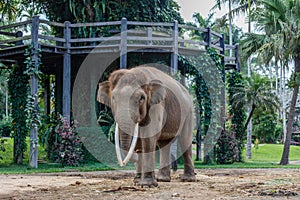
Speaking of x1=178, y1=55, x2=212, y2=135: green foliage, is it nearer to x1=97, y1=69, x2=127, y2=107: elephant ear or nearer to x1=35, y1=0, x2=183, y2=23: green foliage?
x1=35, y1=0, x2=183, y2=23: green foliage

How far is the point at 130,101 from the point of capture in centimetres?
798

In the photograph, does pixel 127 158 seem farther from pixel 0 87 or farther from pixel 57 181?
pixel 0 87

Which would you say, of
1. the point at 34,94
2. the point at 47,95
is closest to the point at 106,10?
the point at 47,95

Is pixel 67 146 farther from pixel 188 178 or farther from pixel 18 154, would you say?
Result: pixel 188 178

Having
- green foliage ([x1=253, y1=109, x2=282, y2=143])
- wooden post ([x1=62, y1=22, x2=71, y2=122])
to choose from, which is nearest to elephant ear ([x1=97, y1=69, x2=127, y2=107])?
wooden post ([x1=62, y1=22, x2=71, y2=122])

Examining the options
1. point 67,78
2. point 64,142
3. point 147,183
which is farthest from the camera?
point 67,78

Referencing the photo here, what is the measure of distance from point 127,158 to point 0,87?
4222cm

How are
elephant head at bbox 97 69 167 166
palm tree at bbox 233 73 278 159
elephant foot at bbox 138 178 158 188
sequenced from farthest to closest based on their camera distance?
palm tree at bbox 233 73 278 159 → elephant foot at bbox 138 178 158 188 → elephant head at bbox 97 69 167 166

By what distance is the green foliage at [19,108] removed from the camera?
1802 cm

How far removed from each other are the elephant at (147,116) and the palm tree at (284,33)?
11.6m

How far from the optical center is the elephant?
7.97 meters

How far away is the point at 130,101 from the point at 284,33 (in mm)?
14889

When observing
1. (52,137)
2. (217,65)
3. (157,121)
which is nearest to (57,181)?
(157,121)

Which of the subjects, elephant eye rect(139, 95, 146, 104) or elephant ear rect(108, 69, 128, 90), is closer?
elephant eye rect(139, 95, 146, 104)
